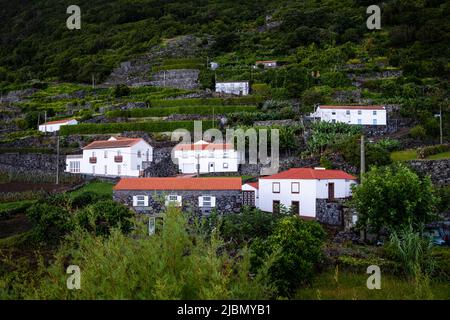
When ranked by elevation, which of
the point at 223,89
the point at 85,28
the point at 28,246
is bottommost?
the point at 28,246

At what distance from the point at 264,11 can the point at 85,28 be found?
52481 mm

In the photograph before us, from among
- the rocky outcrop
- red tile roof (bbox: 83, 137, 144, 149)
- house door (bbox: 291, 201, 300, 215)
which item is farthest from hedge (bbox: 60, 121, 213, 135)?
the rocky outcrop

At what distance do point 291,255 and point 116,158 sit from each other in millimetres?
31081

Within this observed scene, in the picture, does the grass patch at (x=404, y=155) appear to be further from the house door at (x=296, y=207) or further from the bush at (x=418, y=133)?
the house door at (x=296, y=207)

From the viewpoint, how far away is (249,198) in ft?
104

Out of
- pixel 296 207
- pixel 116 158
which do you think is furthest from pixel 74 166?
pixel 296 207

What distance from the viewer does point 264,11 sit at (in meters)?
138

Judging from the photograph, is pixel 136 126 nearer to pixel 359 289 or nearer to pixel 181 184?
pixel 181 184

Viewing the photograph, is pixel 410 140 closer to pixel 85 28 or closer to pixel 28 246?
pixel 28 246

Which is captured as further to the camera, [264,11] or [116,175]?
[264,11]

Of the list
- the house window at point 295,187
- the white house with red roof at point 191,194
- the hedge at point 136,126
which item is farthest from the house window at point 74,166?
the house window at point 295,187
